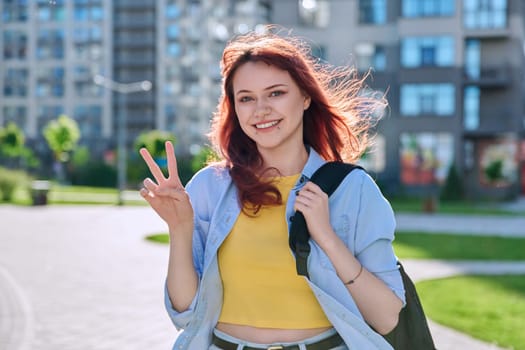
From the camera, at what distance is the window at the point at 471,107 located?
43844 mm

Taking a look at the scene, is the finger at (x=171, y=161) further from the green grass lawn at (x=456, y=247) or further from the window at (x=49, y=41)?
the window at (x=49, y=41)

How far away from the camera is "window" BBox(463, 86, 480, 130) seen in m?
43.8

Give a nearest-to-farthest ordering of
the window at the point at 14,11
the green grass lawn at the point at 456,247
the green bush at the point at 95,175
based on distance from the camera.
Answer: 1. the green grass lawn at the point at 456,247
2. the green bush at the point at 95,175
3. the window at the point at 14,11

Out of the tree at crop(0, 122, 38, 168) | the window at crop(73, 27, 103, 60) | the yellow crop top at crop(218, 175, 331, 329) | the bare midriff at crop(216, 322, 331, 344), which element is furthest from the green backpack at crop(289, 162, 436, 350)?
the window at crop(73, 27, 103, 60)

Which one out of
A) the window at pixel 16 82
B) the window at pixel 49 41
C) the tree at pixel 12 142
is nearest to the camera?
the tree at pixel 12 142

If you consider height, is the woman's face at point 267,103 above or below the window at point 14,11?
below

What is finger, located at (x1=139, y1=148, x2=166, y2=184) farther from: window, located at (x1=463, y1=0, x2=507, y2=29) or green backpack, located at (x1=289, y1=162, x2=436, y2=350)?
window, located at (x1=463, y1=0, x2=507, y2=29)

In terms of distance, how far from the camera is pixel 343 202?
8.14ft

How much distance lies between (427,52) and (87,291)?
36.2 m

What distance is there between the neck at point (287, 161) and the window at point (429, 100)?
41.4 meters

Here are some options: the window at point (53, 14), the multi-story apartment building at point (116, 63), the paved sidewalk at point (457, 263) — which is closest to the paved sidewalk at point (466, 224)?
the paved sidewalk at point (457, 263)

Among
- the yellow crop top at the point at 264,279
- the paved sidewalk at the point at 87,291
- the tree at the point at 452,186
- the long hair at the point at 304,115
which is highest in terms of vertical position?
the long hair at the point at 304,115

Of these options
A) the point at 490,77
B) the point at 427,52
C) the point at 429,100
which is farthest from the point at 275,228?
the point at 490,77

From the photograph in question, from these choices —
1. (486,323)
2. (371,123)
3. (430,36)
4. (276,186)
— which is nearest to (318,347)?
(276,186)
